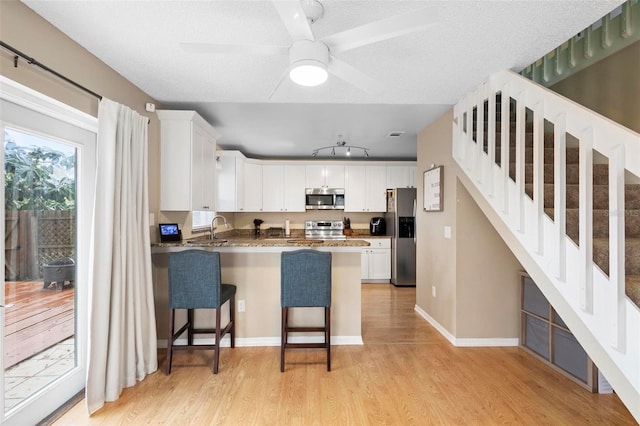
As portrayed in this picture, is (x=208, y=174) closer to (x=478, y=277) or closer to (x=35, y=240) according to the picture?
(x=35, y=240)

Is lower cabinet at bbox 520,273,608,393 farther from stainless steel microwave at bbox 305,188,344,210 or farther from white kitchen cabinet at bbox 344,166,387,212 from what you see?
stainless steel microwave at bbox 305,188,344,210

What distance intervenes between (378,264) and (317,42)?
4679 mm

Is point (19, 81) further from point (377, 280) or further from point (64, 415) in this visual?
point (377, 280)

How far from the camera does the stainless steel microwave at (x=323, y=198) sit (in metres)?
5.64

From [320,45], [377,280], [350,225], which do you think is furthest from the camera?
[350,225]

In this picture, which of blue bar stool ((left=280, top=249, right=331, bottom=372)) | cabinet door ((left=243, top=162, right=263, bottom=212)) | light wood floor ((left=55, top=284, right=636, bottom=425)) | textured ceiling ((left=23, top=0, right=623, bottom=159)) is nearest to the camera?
textured ceiling ((left=23, top=0, right=623, bottom=159))

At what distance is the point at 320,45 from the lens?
1409mm

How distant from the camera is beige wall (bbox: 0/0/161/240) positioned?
1495mm

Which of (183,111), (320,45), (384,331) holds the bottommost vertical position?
(384,331)

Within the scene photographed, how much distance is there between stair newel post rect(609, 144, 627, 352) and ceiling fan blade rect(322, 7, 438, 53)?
1.11 m

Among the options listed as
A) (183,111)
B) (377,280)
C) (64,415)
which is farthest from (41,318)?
(377,280)

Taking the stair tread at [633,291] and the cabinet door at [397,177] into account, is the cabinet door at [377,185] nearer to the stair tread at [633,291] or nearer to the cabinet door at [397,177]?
the cabinet door at [397,177]

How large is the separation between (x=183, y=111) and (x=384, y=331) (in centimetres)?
321

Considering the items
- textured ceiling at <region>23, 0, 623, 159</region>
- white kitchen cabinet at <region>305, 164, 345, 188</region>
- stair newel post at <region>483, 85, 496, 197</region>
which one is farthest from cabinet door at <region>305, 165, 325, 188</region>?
stair newel post at <region>483, 85, 496, 197</region>
